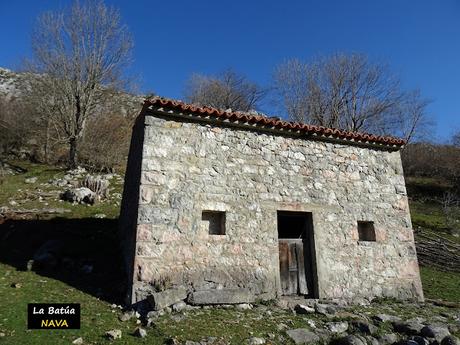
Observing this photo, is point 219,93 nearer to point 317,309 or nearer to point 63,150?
point 63,150

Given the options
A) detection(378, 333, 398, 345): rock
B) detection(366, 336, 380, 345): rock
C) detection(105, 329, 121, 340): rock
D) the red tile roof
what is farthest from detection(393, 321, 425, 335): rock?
detection(105, 329, 121, 340): rock

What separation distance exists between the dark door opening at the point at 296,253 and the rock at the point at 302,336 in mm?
1922

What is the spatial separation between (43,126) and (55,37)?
4942 mm

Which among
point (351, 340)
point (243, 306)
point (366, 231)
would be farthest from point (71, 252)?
point (366, 231)

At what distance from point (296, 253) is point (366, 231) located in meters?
2.03

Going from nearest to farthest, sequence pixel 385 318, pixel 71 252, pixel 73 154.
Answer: pixel 385 318 → pixel 71 252 → pixel 73 154

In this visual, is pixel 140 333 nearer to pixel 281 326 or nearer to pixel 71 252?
pixel 281 326

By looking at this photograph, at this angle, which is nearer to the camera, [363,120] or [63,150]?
[63,150]

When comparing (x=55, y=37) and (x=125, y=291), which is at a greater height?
(x=55, y=37)

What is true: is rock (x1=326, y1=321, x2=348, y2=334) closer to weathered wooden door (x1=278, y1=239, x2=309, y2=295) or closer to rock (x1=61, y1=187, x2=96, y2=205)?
weathered wooden door (x1=278, y1=239, x2=309, y2=295)

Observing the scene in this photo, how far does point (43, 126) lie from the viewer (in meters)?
20.3

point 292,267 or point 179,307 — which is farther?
point 292,267

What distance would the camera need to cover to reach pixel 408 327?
5.95 m

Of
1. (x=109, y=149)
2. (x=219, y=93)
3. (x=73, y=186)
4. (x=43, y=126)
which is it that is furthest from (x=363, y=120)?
(x=43, y=126)
